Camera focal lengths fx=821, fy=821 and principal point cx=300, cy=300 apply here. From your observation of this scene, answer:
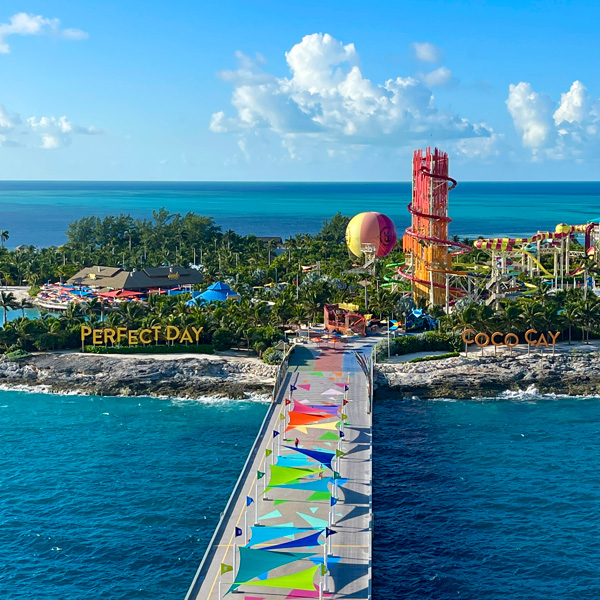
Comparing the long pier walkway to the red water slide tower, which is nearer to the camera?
the long pier walkway

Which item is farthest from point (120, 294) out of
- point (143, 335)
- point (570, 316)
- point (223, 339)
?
point (570, 316)

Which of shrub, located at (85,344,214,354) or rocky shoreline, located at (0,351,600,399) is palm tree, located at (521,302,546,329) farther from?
shrub, located at (85,344,214,354)

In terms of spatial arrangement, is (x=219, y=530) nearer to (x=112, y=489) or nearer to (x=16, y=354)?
(x=112, y=489)

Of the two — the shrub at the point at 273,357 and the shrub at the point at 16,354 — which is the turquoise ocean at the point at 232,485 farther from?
the shrub at the point at 16,354

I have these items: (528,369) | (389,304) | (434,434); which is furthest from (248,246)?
(434,434)

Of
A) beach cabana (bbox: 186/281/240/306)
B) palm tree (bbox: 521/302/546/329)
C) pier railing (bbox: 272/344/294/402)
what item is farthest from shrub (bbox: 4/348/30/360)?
palm tree (bbox: 521/302/546/329)

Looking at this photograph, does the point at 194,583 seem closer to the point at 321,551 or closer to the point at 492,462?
the point at 321,551
